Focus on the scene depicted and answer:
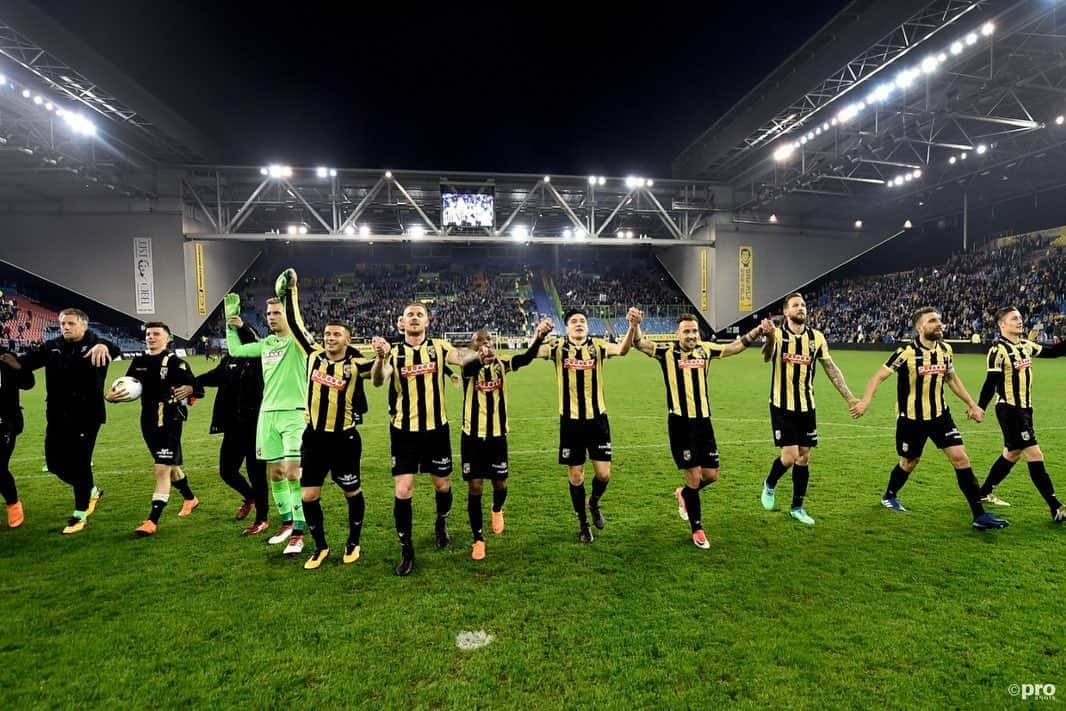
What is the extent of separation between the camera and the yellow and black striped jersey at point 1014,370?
197 inches

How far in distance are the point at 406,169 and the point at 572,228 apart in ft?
46.1

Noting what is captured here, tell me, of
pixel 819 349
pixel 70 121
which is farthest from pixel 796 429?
pixel 70 121

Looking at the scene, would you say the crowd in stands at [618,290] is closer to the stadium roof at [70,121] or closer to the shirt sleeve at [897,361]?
the stadium roof at [70,121]

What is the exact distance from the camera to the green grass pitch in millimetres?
2691

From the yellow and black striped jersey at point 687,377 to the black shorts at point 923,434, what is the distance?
6.64ft

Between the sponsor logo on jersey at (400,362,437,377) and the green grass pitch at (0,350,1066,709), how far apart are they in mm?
1540

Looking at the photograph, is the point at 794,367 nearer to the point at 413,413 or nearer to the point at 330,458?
the point at 413,413

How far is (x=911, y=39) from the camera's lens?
17.2 m

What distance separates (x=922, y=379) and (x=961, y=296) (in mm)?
31522

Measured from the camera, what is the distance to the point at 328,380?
4.20 metres

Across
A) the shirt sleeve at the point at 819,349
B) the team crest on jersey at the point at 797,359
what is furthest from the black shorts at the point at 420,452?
the shirt sleeve at the point at 819,349

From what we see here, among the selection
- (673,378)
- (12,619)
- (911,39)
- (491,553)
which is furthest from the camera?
(911,39)

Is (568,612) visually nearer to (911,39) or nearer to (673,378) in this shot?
(673,378)

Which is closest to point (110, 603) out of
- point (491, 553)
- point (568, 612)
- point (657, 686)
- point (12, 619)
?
point (12, 619)
